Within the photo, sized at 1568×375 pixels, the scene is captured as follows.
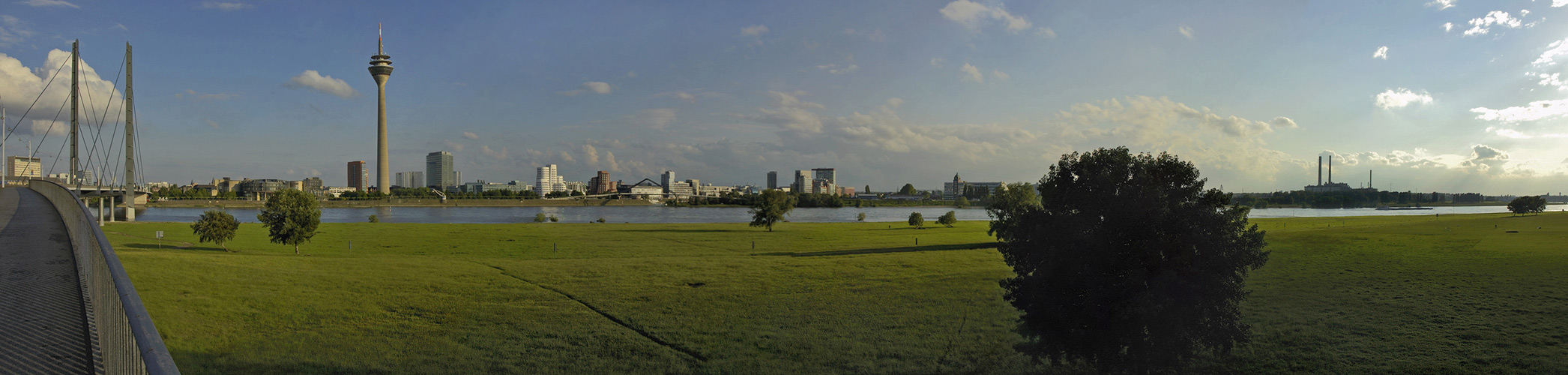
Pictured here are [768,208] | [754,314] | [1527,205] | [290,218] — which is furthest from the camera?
[1527,205]

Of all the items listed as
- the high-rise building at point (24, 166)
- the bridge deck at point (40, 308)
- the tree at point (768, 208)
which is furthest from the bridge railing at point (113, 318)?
the high-rise building at point (24, 166)

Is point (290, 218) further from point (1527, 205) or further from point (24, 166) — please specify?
point (1527, 205)

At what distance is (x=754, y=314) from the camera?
757 inches

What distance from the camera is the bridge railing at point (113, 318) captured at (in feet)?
12.4

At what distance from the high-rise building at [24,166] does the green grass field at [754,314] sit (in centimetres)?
6504

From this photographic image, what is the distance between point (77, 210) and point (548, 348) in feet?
30.8

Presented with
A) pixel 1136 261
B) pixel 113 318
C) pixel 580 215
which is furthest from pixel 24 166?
pixel 1136 261

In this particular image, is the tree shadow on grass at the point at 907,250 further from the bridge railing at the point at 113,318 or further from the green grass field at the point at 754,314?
the bridge railing at the point at 113,318

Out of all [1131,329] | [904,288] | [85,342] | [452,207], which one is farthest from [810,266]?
[452,207]

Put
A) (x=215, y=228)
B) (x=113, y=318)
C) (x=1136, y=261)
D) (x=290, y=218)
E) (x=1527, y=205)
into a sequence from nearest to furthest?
(x=113, y=318), (x=1136, y=261), (x=215, y=228), (x=290, y=218), (x=1527, y=205)

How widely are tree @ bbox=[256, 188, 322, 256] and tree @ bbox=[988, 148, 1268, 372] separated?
4482 cm

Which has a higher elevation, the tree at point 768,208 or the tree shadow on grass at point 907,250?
the tree at point 768,208

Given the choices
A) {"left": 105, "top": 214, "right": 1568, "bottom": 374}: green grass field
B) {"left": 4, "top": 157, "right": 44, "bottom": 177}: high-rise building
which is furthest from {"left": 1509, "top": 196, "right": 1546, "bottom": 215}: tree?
{"left": 4, "top": 157, "right": 44, "bottom": 177}: high-rise building

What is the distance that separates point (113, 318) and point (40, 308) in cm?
370
